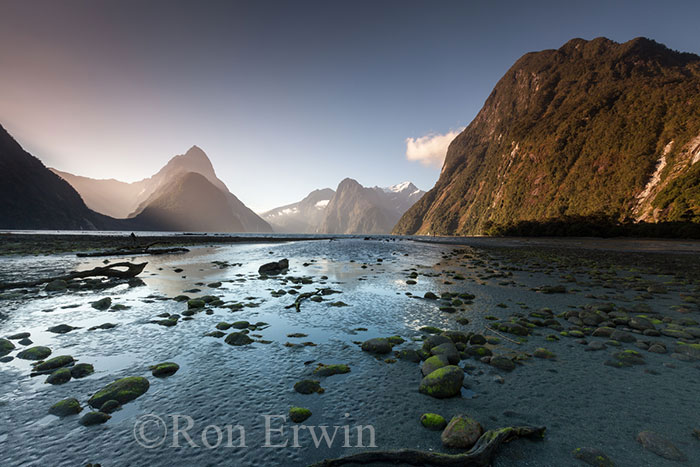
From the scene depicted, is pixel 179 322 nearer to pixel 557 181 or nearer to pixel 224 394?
pixel 224 394

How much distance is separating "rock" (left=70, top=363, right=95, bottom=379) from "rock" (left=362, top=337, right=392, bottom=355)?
6410mm

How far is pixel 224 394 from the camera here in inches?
207

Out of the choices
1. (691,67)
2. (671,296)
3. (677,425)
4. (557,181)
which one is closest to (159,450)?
(677,425)

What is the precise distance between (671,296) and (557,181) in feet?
433

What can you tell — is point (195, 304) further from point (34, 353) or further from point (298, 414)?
point (298, 414)

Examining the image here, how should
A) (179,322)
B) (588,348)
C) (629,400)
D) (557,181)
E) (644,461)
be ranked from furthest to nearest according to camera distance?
(557,181), (179,322), (588,348), (629,400), (644,461)

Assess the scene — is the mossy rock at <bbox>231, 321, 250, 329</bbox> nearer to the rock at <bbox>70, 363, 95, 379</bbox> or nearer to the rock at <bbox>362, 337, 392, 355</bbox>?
the rock at <bbox>70, 363, 95, 379</bbox>

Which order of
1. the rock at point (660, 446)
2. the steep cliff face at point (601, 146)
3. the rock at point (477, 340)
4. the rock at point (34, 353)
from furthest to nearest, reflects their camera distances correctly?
the steep cliff face at point (601, 146) < the rock at point (477, 340) < the rock at point (34, 353) < the rock at point (660, 446)

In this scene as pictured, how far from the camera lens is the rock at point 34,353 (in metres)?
6.66

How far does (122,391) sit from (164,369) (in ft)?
2.87

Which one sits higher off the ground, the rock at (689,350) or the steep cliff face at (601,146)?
the steep cliff face at (601,146)

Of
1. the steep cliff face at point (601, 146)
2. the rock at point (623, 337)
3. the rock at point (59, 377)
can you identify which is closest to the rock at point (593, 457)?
the rock at point (623, 337)

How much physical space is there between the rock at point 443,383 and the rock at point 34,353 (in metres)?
9.27

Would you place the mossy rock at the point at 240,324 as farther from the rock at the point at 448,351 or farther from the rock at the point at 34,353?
the rock at the point at 448,351
